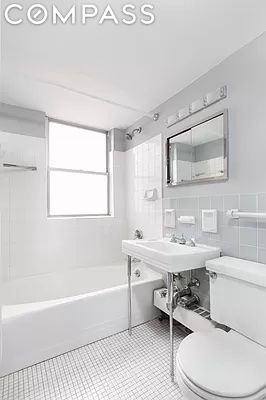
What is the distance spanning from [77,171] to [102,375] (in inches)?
81.1

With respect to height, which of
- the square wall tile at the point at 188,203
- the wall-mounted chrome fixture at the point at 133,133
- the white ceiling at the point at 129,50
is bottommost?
the square wall tile at the point at 188,203

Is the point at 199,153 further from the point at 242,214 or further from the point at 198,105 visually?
the point at 242,214

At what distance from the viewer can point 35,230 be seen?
2.29 metres

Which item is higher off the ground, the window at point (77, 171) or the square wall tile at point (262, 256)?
the window at point (77, 171)

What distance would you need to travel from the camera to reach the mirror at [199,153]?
156 cm

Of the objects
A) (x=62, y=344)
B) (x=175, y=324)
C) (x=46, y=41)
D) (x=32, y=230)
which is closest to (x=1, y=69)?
(x=46, y=41)

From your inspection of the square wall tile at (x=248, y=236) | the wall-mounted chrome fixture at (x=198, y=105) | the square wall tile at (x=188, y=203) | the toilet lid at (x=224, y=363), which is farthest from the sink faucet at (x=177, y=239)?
the wall-mounted chrome fixture at (x=198, y=105)

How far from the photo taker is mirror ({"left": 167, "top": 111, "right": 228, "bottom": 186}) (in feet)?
5.11

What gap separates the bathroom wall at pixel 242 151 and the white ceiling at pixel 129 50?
0.40 feet

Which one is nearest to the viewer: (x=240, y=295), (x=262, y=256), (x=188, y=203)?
(x=240, y=295)

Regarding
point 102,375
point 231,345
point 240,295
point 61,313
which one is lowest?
point 102,375

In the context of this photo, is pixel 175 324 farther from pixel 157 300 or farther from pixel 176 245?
pixel 176 245

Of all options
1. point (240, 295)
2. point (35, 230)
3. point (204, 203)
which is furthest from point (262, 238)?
point (35, 230)

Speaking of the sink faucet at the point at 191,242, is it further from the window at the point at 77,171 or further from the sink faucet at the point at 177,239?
the window at the point at 77,171
